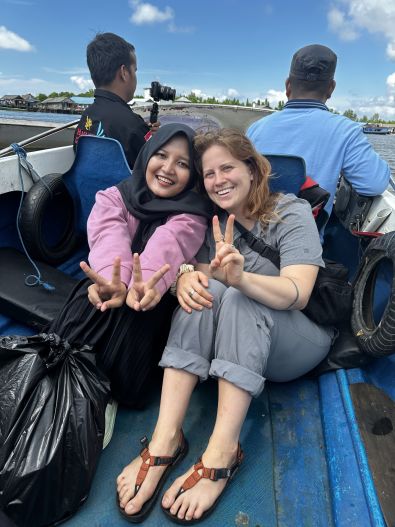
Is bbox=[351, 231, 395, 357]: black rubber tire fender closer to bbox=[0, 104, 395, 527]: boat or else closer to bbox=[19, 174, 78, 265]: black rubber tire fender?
bbox=[0, 104, 395, 527]: boat

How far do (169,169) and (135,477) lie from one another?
1214 mm

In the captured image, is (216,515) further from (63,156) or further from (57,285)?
(63,156)

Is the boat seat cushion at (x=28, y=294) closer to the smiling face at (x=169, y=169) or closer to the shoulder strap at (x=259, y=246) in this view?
the smiling face at (x=169, y=169)

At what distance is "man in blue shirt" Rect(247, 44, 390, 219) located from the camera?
6.95 ft

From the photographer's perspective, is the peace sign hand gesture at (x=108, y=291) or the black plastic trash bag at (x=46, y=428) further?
the peace sign hand gesture at (x=108, y=291)

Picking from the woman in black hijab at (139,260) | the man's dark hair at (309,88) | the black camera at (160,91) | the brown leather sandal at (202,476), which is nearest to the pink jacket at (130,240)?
the woman in black hijab at (139,260)

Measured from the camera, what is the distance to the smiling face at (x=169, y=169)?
5.47 ft

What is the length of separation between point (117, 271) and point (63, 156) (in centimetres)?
199

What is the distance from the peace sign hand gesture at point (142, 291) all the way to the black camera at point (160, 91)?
242 centimetres

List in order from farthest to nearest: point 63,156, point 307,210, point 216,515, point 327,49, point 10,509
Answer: point 63,156, point 327,49, point 307,210, point 216,515, point 10,509

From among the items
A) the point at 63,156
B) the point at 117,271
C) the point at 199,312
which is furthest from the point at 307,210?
the point at 63,156

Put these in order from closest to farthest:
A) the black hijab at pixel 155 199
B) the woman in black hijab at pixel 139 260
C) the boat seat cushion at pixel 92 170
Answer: the woman in black hijab at pixel 139 260 < the black hijab at pixel 155 199 < the boat seat cushion at pixel 92 170

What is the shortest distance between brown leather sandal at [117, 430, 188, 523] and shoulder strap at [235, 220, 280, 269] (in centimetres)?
Answer: 77

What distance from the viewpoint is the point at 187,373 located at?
4.45 feet
